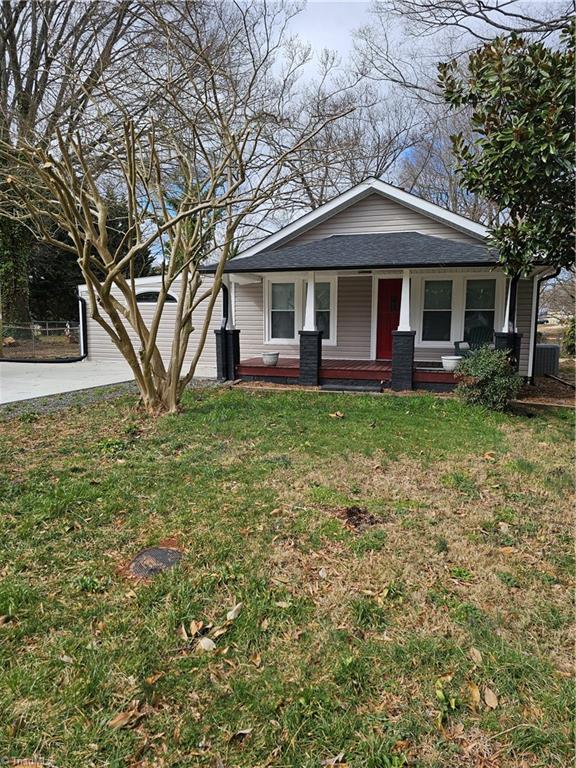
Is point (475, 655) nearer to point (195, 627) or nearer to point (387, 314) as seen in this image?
point (195, 627)

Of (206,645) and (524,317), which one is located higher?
(524,317)

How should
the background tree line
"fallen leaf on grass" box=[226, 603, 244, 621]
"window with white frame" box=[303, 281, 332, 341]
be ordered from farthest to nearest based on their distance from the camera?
"window with white frame" box=[303, 281, 332, 341], the background tree line, "fallen leaf on grass" box=[226, 603, 244, 621]

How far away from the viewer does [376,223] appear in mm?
11812

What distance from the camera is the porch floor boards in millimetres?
9406

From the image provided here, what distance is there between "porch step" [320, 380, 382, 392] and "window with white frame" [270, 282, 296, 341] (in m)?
2.63

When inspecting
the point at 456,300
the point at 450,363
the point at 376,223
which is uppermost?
the point at 376,223

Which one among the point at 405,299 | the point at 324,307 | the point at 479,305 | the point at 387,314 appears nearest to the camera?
the point at 405,299

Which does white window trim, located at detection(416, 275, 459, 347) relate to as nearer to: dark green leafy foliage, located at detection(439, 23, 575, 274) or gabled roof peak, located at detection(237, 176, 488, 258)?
gabled roof peak, located at detection(237, 176, 488, 258)

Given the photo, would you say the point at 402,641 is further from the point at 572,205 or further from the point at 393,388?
the point at 393,388

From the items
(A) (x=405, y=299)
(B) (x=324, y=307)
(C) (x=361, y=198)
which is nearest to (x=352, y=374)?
(A) (x=405, y=299)

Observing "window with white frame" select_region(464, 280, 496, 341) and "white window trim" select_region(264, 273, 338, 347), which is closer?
"window with white frame" select_region(464, 280, 496, 341)

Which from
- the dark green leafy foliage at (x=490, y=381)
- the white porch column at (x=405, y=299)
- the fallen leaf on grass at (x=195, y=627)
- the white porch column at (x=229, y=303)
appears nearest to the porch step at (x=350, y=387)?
the white porch column at (x=405, y=299)

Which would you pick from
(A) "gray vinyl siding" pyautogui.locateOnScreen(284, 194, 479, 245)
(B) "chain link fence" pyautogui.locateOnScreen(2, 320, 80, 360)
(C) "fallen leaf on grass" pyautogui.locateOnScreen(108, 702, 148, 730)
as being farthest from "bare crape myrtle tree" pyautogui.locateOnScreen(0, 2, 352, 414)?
(B) "chain link fence" pyautogui.locateOnScreen(2, 320, 80, 360)

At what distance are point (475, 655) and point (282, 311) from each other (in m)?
10.4
